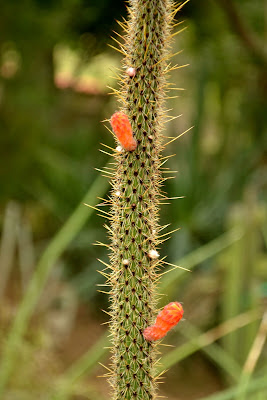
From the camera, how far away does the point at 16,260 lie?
4.05 m

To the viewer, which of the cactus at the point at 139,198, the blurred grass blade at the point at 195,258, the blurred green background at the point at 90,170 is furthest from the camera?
the blurred green background at the point at 90,170

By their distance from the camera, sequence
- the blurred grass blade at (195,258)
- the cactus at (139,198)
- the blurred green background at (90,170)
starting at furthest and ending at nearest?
the blurred green background at (90,170) → the blurred grass blade at (195,258) → the cactus at (139,198)

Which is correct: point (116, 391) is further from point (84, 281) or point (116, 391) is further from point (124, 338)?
point (84, 281)

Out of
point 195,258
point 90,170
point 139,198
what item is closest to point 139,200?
point 139,198

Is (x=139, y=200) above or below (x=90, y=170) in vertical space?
above

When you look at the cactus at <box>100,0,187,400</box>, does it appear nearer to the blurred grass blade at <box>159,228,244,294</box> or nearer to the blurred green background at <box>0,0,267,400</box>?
the blurred grass blade at <box>159,228,244,294</box>

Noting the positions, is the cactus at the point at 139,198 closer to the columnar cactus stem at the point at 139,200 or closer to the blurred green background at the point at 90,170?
the columnar cactus stem at the point at 139,200

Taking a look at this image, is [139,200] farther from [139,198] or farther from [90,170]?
[90,170]

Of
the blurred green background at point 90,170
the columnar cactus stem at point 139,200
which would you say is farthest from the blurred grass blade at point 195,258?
the blurred green background at point 90,170

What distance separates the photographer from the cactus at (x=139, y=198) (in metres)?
0.50

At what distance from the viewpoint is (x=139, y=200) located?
0.51 metres

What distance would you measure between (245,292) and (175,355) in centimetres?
104

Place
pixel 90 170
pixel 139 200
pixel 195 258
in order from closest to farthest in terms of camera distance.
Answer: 1. pixel 139 200
2. pixel 195 258
3. pixel 90 170

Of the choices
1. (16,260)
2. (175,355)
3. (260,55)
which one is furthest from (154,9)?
(16,260)
